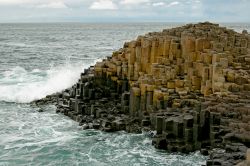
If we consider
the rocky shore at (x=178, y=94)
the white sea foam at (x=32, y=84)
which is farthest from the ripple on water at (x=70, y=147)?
the white sea foam at (x=32, y=84)

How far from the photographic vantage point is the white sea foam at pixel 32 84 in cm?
2802

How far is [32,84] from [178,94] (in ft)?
44.1

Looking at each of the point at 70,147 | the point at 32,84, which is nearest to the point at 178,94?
the point at 70,147

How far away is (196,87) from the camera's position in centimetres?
1995

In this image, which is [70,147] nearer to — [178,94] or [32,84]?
[178,94]

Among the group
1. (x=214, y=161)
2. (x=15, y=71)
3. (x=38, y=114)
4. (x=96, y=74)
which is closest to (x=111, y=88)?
(x=96, y=74)

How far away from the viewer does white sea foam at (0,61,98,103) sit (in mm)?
28016

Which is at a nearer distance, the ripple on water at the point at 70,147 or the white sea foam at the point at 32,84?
the ripple on water at the point at 70,147

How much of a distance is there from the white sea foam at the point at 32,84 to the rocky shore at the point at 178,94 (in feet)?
6.93

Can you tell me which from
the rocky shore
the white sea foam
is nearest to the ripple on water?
the rocky shore

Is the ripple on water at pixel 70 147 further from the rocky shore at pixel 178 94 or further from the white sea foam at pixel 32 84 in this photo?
the white sea foam at pixel 32 84

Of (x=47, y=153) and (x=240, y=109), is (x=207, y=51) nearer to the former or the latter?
(x=240, y=109)

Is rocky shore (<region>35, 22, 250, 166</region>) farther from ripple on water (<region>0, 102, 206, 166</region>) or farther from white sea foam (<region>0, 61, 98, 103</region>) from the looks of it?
white sea foam (<region>0, 61, 98, 103</region>)

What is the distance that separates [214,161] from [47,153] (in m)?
6.24
